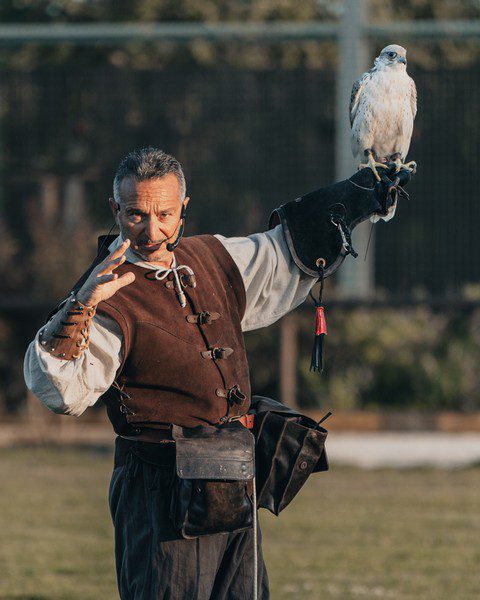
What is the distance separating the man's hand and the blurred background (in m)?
8.65

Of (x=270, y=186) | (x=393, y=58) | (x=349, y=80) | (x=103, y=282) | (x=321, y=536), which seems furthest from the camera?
(x=270, y=186)

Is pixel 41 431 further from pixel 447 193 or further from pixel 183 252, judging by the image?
pixel 183 252

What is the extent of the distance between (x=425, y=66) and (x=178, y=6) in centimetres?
416

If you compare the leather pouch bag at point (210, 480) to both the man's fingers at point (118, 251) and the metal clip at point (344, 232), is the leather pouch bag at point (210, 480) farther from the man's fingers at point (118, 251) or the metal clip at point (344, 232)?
the metal clip at point (344, 232)

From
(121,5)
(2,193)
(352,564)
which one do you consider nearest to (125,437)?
(352,564)

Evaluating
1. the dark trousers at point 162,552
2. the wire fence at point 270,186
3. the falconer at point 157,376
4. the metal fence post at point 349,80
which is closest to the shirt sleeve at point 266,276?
the falconer at point 157,376

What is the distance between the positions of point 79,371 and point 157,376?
263 millimetres

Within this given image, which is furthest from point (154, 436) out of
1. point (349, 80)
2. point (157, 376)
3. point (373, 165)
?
point (349, 80)

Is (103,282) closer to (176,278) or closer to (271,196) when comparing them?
(176,278)

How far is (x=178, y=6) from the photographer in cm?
1659

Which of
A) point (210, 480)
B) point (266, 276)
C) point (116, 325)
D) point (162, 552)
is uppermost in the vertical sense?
point (266, 276)

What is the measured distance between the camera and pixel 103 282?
3648mm

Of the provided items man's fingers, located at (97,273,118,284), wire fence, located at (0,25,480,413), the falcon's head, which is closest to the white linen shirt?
man's fingers, located at (97,273,118,284)

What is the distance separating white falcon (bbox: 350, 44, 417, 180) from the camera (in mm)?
4410
